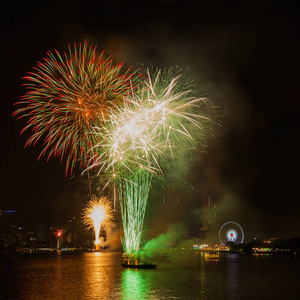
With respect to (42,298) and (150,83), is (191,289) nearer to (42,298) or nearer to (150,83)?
(42,298)

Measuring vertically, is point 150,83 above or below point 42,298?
above

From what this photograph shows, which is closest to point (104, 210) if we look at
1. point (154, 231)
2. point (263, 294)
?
point (263, 294)

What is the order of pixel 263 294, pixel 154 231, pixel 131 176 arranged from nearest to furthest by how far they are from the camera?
pixel 263 294 → pixel 131 176 → pixel 154 231

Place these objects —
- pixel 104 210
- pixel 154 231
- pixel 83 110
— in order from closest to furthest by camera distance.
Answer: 1. pixel 83 110
2. pixel 104 210
3. pixel 154 231

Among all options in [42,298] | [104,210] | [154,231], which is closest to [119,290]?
[42,298]

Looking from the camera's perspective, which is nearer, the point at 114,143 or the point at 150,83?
the point at 150,83

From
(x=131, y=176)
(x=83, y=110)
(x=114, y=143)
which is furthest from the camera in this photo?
(x=131, y=176)

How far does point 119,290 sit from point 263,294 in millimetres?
8655

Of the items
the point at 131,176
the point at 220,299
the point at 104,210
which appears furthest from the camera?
the point at 104,210

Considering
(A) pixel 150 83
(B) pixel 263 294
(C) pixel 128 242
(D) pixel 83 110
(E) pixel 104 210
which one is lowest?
(B) pixel 263 294

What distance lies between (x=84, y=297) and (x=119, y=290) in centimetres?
339

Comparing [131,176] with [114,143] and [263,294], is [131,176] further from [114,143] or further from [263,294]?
[263,294]

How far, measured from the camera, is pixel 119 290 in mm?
24578

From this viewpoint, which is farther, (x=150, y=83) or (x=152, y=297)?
(x=150, y=83)
